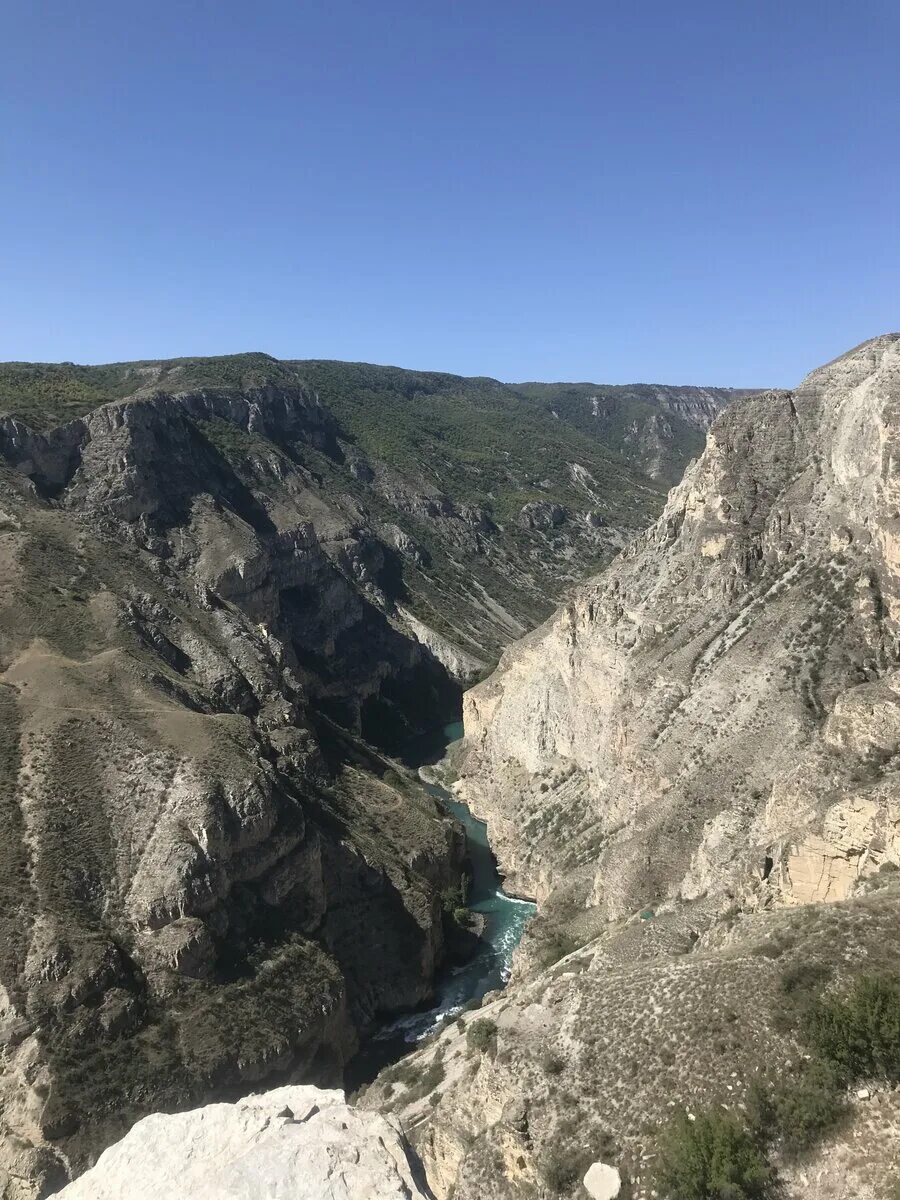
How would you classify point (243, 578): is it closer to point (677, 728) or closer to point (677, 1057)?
point (677, 728)

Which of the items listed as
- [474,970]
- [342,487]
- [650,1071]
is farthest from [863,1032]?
[342,487]

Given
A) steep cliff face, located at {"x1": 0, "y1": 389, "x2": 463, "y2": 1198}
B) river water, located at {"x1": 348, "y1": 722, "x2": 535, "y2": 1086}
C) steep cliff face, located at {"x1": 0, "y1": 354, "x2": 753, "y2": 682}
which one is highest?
steep cliff face, located at {"x1": 0, "y1": 354, "x2": 753, "y2": 682}

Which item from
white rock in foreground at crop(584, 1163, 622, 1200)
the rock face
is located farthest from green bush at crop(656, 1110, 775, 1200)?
the rock face

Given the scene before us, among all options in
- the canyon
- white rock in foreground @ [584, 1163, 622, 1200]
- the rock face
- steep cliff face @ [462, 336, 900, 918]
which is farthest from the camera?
the rock face

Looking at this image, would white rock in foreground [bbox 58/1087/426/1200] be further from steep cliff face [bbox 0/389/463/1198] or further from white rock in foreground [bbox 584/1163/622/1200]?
steep cliff face [bbox 0/389/463/1198]

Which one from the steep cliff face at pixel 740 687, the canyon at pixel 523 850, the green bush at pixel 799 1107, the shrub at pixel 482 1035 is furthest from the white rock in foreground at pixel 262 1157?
the steep cliff face at pixel 740 687

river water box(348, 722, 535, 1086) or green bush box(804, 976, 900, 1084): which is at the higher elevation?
green bush box(804, 976, 900, 1084)
